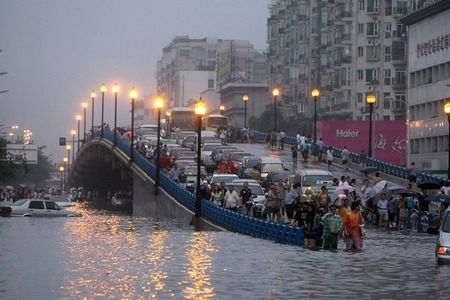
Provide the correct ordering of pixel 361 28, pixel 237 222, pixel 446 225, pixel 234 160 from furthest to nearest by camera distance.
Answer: pixel 361 28, pixel 234 160, pixel 237 222, pixel 446 225

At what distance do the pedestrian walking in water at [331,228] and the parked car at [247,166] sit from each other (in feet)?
114

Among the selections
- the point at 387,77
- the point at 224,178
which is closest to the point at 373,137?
the point at 387,77

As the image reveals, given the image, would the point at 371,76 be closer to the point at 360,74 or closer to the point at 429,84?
the point at 360,74

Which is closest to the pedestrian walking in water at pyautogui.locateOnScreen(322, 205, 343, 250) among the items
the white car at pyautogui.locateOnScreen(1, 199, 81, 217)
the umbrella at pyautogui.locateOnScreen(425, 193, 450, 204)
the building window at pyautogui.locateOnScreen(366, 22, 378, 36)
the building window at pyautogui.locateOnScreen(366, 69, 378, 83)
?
the umbrella at pyautogui.locateOnScreen(425, 193, 450, 204)

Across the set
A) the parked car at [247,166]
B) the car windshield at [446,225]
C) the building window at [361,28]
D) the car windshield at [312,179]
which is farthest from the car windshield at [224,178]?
the building window at [361,28]

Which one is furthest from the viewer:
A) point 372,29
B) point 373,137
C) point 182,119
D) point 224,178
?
point 372,29

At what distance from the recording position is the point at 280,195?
5047cm

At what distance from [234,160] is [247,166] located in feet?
15.5

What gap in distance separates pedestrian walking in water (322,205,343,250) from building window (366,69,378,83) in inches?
4114

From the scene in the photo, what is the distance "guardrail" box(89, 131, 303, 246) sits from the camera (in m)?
40.5

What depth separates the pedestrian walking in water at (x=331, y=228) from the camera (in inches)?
1478

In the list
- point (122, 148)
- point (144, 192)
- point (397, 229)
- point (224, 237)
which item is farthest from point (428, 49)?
point (224, 237)

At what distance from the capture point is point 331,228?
37.9m

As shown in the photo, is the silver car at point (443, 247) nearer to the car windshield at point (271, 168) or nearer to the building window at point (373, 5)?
the car windshield at point (271, 168)
